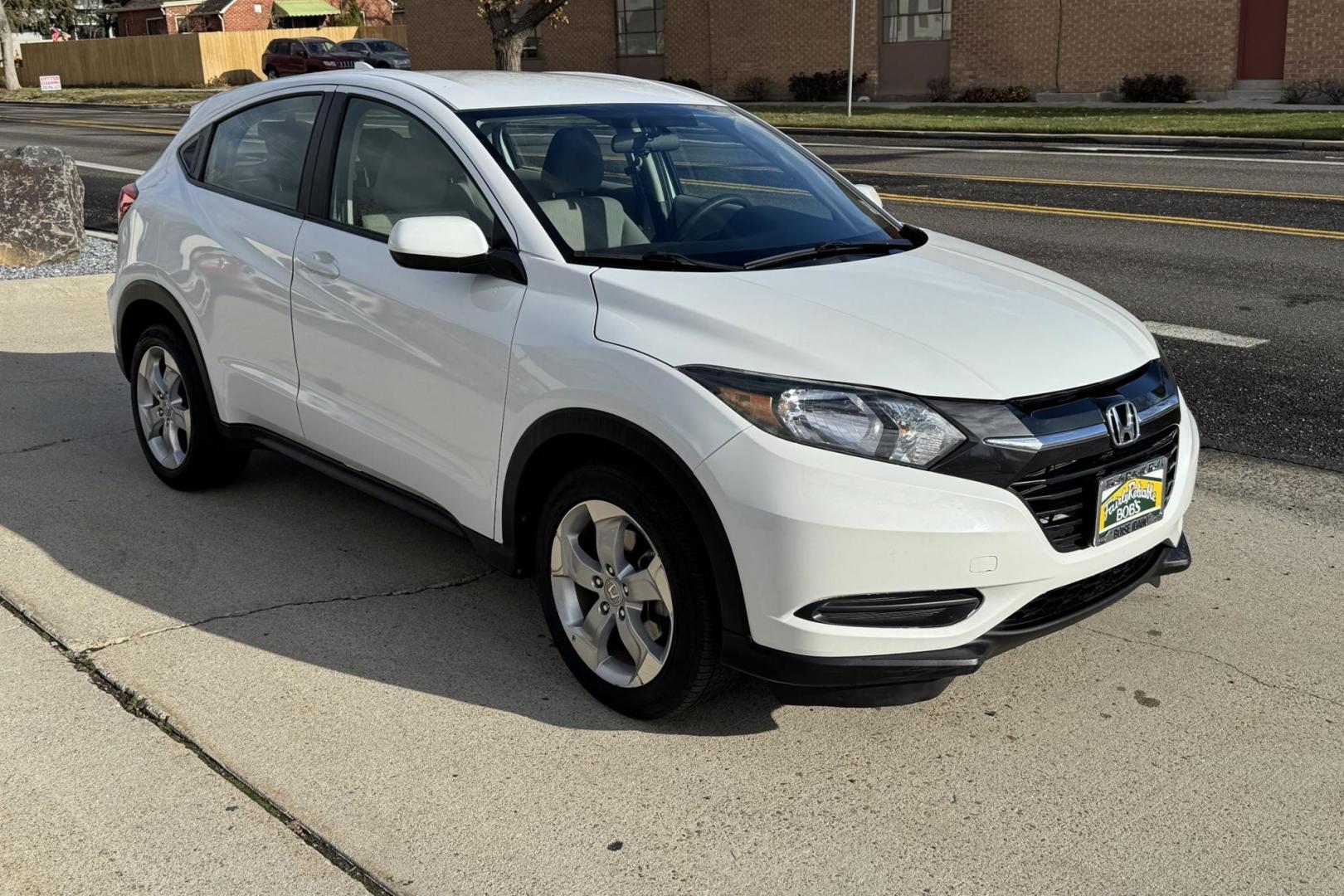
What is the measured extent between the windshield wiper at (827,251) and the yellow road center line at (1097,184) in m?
10.5

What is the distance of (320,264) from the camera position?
183 inches

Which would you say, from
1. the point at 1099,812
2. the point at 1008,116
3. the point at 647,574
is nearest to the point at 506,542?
the point at 647,574

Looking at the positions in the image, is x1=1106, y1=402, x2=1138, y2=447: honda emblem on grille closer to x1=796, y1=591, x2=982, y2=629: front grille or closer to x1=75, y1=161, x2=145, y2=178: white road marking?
x1=796, y1=591, x2=982, y2=629: front grille

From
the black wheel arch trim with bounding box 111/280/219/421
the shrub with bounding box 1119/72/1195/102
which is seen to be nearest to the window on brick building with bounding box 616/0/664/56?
the shrub with bounding box 1119/72/1195/102

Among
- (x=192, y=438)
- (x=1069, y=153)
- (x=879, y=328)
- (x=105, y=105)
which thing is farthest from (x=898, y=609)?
(x=105, y=105)

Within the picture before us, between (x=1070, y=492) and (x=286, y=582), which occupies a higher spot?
(x=1070, y=492)

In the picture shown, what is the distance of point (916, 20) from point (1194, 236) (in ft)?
72.5

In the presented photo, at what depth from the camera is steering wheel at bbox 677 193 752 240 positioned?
4281 mm

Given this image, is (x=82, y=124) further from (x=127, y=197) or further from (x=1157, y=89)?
(x=127, y=197)

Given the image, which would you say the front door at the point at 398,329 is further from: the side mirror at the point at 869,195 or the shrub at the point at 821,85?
the shrub at the point at 821,85

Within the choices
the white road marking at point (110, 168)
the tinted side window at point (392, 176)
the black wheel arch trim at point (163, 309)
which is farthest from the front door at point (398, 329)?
the white road marking at point (110, 168)

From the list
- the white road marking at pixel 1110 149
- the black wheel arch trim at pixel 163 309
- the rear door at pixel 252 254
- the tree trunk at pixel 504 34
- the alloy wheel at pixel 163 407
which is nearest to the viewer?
the rear door at pixel 252 254

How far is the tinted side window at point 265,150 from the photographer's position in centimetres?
497

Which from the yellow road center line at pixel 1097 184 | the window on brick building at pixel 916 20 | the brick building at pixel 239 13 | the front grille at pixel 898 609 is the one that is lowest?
the front grille at pixel 898 609
